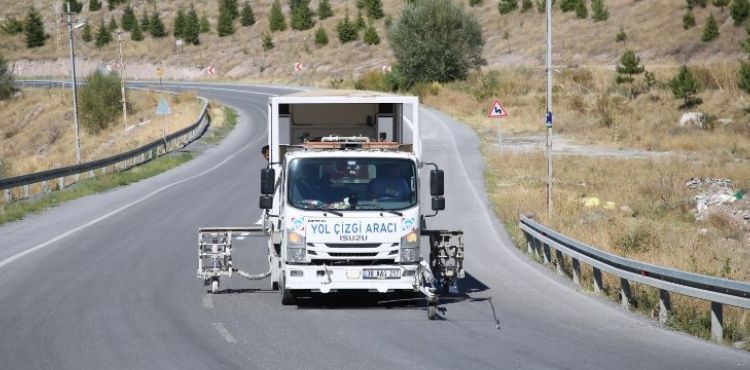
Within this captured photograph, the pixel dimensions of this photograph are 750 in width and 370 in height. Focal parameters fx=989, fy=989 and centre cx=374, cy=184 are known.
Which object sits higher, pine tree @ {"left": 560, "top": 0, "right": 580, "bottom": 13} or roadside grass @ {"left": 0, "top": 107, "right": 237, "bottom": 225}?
pine tree @ {"left": 560, "top": 0, "right": 580, "bottom": 13}

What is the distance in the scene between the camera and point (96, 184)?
32.0 metres

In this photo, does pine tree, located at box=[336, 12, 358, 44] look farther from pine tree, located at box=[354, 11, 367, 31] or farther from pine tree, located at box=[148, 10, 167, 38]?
pine tree, located at box=[148, 10, 167, 38]

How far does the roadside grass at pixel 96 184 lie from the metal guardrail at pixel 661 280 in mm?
14185

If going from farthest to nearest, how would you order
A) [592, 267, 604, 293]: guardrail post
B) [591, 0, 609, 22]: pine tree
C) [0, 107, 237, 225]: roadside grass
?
1. [591, 0, 609, 22]: pine tree
2. [0, 107, 237, 225]: roadside grass
3. [592, 267, 604, 293]: guardrail post

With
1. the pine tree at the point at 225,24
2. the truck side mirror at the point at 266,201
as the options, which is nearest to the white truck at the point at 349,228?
the truck side mirror at the point at 266,201

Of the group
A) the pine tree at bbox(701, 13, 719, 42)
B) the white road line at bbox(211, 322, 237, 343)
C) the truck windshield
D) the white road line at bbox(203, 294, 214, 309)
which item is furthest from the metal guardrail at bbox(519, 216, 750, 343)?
the pine tree at bbox(701, 13, 719, 42)

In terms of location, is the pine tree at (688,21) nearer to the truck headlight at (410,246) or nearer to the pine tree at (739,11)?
the pine tree at (739,11)

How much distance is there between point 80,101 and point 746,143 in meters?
47.1

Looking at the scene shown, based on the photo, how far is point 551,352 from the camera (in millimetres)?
10555

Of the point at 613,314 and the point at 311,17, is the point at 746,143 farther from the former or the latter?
the point at 311,17

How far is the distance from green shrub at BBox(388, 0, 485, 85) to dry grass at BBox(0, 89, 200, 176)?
15.1 meters

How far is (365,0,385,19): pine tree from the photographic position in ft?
366

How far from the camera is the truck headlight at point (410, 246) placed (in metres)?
12.8

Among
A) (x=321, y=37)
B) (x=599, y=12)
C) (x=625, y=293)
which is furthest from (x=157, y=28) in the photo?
(x=625, y=293)
